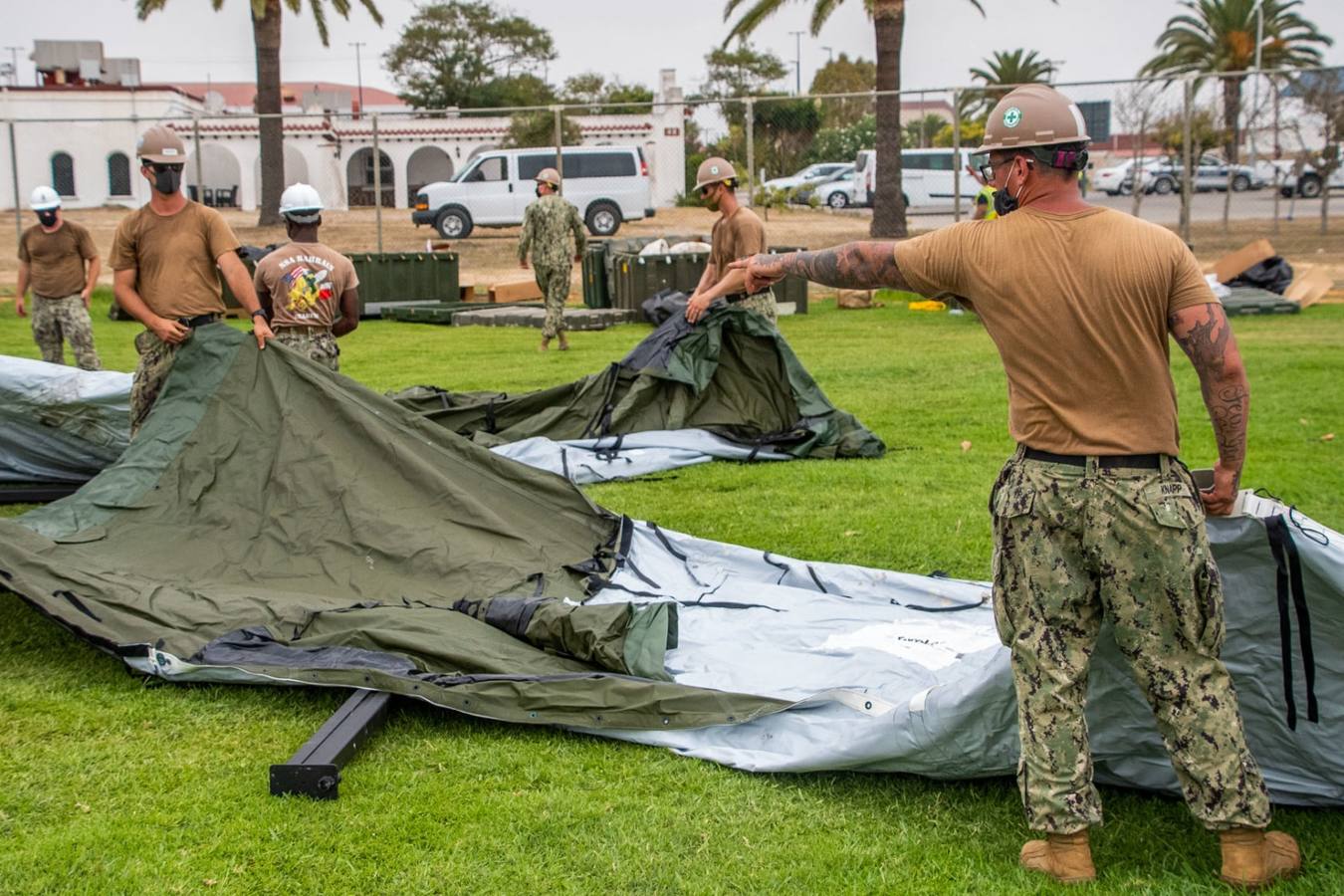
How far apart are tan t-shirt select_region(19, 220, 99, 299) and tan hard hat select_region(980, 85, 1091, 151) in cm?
1025

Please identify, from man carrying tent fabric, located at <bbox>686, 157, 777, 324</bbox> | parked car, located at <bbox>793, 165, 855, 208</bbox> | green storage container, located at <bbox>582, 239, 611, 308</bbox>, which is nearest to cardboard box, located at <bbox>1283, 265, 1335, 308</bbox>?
green storage container, located at <bbox>582, 239, 611, 308</bbox>

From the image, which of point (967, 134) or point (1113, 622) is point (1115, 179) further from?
point (1113, 622)

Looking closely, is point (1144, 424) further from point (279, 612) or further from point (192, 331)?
point (192, 331)

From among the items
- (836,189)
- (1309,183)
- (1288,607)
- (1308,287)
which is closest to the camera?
(1288,607)

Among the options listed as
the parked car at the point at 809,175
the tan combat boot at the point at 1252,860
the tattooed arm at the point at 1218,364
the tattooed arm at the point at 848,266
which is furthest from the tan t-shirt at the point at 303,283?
the parked car at the point at 809,175

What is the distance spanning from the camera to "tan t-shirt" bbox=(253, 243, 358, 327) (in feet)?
25.5

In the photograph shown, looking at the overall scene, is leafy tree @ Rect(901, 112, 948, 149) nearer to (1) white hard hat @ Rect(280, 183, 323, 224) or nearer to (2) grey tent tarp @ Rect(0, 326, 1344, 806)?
(1) white hard hat @ Rect(280, 183, 323, 224)

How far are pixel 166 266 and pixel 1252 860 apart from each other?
5615 millimetres

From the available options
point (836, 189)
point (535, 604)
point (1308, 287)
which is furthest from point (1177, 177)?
point (535, 604)

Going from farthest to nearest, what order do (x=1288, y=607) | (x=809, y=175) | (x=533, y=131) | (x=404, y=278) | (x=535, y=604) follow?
(x=533, y=131) → (x=809, y=175) → (x=404, y=278) → (x=535, y=604) → (x=1288, y=607)

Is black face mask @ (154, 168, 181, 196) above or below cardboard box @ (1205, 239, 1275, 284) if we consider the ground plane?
above

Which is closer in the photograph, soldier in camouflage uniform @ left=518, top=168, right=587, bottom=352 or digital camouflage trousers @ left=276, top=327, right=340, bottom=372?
digital camouflage trousers @ left=276, top=327, right=340, bottom=372

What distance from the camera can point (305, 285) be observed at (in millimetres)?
7785

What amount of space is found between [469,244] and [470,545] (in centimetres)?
2464
